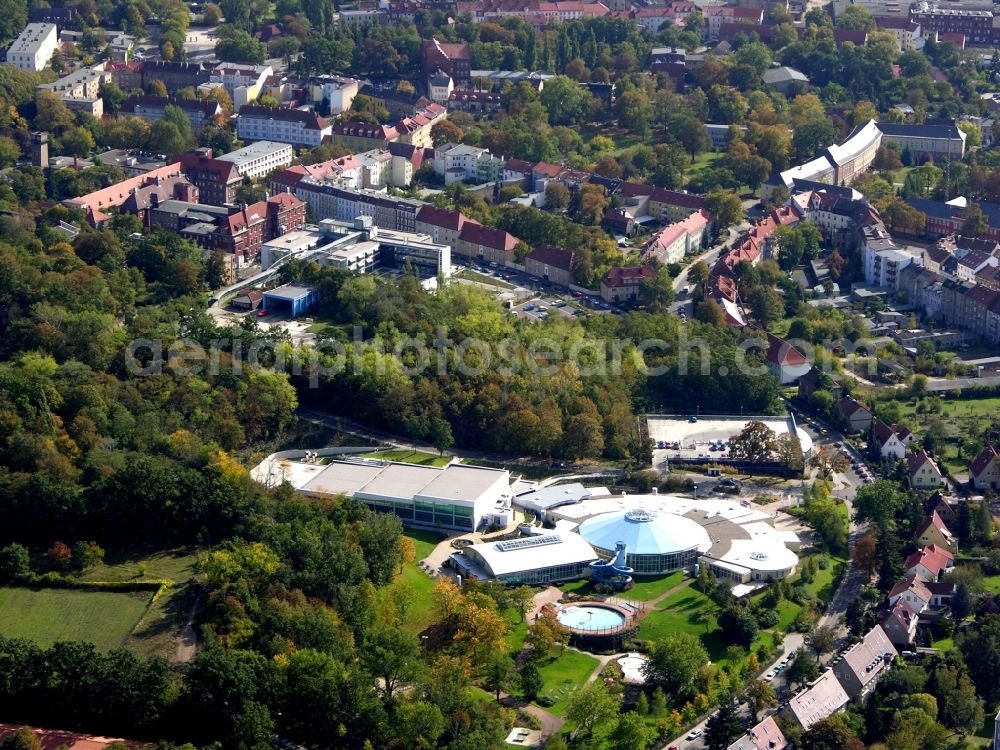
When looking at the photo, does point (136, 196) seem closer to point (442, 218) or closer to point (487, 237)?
point (442, 218)

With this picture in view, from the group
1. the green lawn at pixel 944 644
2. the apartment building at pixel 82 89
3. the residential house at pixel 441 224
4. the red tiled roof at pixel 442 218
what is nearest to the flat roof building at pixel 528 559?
the green lawn at pixel 944 644

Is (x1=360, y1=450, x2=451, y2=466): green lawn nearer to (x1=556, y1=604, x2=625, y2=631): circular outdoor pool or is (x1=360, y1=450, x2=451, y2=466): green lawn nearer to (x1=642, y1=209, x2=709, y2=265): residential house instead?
(x1=556, y1=604, x2=625, y2=631): circular outdoor pool

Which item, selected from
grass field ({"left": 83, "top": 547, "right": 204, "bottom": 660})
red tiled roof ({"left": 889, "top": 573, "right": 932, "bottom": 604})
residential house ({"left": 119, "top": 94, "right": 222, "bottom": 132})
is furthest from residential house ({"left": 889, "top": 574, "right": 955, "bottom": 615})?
residential house ({"left": 119, "top": 94, "right": 222, "bottom": 132})

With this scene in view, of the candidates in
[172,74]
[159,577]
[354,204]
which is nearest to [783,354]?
[354,204]

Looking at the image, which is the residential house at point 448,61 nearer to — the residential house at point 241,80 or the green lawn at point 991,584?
the residential house at point 241,80

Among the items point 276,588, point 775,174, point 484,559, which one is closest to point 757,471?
point 484,559
